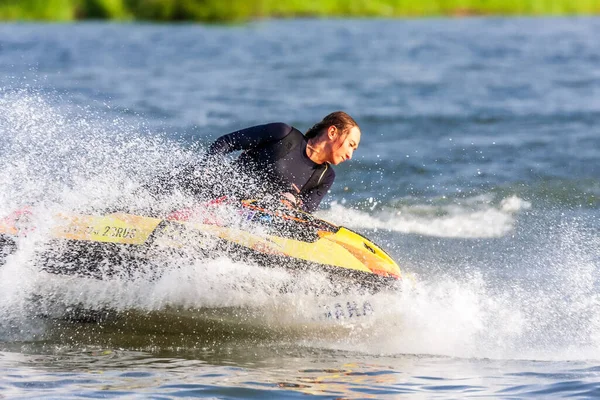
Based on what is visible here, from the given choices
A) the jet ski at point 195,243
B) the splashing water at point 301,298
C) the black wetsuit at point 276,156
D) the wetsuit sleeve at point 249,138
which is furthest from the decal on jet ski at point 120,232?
the black wetsuit at point 276,156

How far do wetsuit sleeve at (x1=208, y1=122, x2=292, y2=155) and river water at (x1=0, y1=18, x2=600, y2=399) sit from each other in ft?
2.44

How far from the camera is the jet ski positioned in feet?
19.5

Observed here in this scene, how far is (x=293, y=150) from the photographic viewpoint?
21.4 feet

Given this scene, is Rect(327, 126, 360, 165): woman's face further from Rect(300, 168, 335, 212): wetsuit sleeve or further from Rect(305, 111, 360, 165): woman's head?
Rect(300, 168, 335, 212): wetsuit sleeve

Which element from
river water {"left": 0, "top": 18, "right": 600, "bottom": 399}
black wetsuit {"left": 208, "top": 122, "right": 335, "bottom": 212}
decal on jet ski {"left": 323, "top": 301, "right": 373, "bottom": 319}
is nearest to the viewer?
river water {"left": 0, "top": 18, "right": 600, "bottom": 399}

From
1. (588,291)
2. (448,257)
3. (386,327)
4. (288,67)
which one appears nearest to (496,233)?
(448,257)

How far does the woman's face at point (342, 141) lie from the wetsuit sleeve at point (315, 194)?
0.91ft

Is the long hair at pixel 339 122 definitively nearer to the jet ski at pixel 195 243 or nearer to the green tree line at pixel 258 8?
Result: the jet ski at pixel 195 243

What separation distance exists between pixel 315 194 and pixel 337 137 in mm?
483

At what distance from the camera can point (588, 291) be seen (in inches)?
283

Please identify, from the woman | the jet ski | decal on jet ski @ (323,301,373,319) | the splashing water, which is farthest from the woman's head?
decal on jet ski @ (323,301,373,319)

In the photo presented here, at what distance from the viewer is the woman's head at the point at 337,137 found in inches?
251

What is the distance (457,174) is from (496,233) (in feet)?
7.45

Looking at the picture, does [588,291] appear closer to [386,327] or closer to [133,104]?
[386,327]
